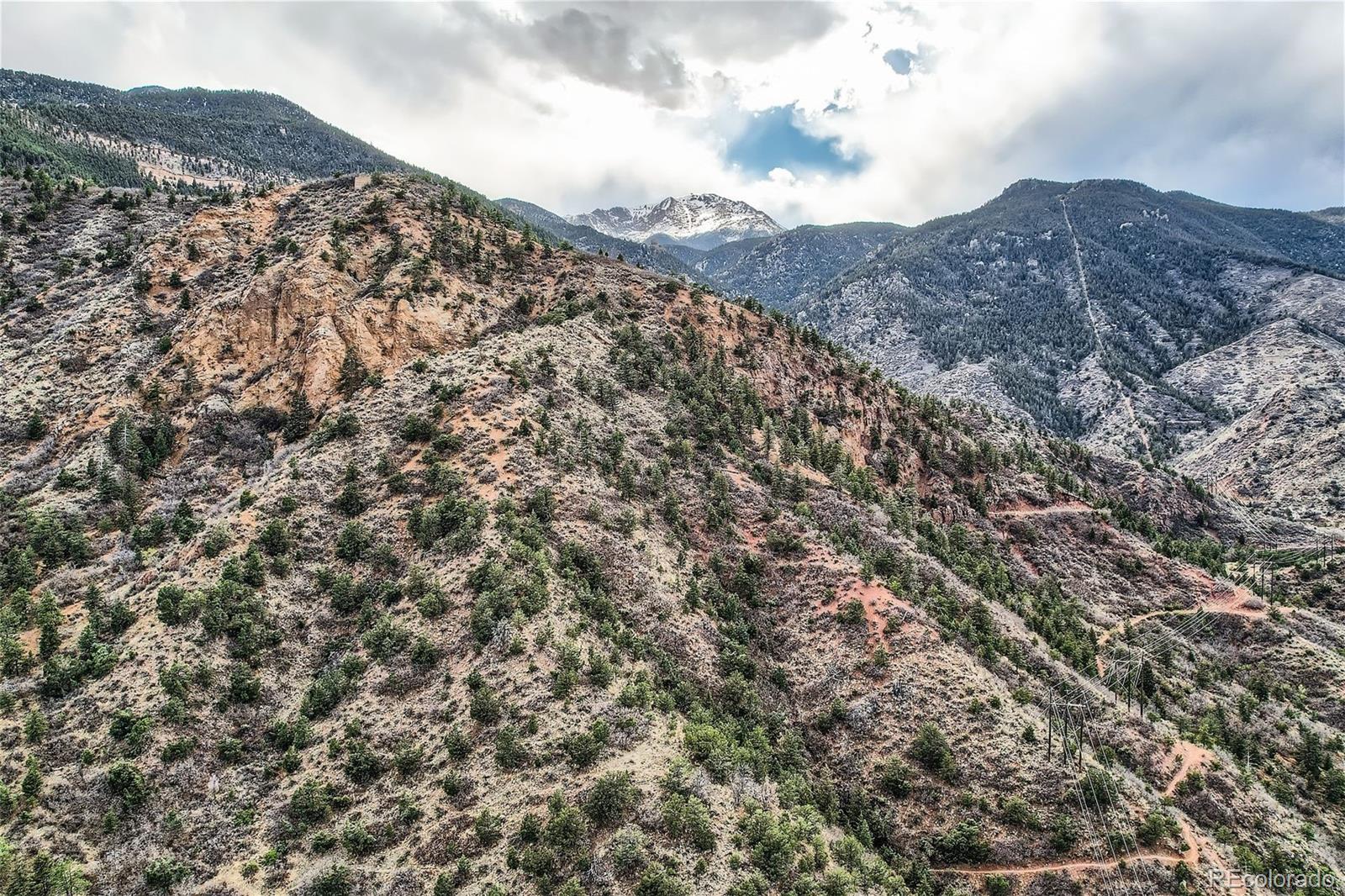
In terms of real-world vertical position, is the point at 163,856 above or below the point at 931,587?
below

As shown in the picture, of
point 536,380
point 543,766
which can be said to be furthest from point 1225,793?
point 536,380

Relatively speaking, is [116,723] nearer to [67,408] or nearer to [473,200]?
[67,408]

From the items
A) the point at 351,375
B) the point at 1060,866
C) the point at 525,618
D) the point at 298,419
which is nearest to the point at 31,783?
the point at 525,618

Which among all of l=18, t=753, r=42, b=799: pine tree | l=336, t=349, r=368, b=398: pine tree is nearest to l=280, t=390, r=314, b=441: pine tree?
l=336, t=349, r=368, b=398: pine tree

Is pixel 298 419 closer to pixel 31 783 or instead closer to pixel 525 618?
pixel 31 783

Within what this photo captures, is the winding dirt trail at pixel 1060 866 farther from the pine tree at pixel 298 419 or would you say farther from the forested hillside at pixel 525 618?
the pine tree at pixel 298 419

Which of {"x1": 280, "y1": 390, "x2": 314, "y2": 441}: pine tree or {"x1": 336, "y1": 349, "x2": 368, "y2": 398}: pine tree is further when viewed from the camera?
{"x1": 336, "y1": 349, "x2": 368, "y2": 398}: pine tree

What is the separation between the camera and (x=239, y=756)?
117ft

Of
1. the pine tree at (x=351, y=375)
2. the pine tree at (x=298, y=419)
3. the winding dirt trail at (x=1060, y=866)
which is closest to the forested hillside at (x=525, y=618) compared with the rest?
the winding dirt trail at (x=1060, y=866)

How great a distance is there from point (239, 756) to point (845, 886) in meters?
33.8

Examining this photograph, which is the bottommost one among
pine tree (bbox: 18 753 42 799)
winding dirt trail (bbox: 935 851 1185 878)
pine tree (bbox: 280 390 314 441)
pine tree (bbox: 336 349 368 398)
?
pine tree (bbox: 18 753 42 799)

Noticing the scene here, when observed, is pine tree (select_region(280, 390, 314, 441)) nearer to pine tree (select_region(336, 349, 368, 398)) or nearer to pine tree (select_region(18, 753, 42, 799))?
pine tree (select_region(336, 349, 368, 398))

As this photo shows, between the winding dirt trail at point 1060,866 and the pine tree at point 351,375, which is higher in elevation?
the pine tree at point 351,375

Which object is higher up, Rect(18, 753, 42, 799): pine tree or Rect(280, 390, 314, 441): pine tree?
Rect(280, 390, 314, 441): pine tree
